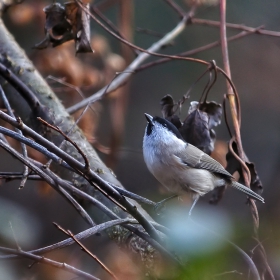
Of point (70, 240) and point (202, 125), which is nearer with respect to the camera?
point (70, 240)

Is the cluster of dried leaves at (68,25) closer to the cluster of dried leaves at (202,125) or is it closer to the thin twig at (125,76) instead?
the thin twig at (125,76)

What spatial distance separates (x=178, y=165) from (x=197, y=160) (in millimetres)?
202

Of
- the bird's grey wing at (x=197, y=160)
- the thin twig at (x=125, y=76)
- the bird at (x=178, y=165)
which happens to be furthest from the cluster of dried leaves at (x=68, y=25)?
the bird's grey wing at (x=197, y=160)

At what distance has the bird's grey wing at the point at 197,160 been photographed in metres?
2.82

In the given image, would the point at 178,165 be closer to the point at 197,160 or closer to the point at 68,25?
the point at 197,160

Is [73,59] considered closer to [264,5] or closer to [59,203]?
[59,203]

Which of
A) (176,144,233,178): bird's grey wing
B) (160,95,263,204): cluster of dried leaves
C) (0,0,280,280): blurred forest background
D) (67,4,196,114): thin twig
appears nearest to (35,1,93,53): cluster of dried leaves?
(67,4,196,114): thin twig

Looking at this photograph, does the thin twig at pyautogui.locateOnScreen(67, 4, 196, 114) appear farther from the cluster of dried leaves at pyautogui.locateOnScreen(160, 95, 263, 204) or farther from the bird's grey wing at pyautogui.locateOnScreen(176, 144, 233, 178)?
the bird's grey wing at pyautogui.locateOnScreen(176, 144, 233, 178)

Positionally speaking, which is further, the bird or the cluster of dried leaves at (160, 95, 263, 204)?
the bird

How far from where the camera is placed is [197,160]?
2.88 metres

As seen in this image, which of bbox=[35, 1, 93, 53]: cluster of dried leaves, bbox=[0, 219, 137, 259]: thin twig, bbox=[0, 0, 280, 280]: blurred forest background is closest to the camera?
bbox=[0, 219, 137, 259]: thin twig

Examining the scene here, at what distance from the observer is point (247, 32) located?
127 inches

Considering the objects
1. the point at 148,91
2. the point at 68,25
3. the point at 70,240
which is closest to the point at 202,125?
the point at 68,25

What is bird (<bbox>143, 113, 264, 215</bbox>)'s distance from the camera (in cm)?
266
